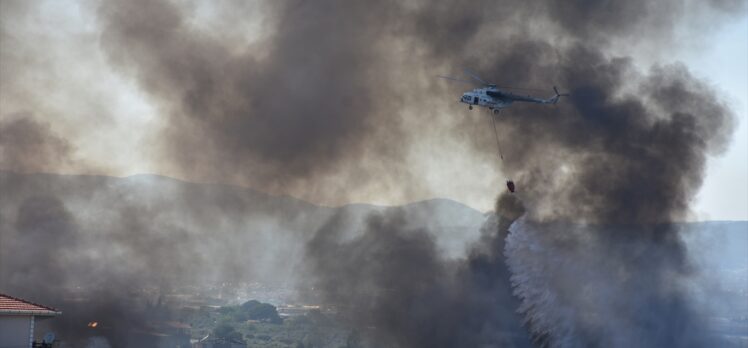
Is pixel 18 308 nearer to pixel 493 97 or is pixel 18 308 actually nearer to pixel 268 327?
pixel 493 97

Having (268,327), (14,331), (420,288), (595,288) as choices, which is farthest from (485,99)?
(268,327)

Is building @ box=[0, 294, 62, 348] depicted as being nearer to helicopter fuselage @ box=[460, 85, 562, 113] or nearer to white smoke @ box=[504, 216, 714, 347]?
helicopter fuselage @ box=[460, 85, 562, 113]

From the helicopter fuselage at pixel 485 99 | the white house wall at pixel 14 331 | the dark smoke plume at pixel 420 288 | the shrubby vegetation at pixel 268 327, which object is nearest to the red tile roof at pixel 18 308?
the white house wall at pixel 14 331

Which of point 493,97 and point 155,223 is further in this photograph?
point 155,223

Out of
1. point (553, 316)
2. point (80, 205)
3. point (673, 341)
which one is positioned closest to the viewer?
point (553, 316)

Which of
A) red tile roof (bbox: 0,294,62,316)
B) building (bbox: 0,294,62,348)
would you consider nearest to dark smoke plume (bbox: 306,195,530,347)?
red tile roof (bbox: 0,294,62,316)

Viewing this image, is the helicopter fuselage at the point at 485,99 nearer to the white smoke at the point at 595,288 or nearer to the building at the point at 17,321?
the white smoke at the point at 595,288

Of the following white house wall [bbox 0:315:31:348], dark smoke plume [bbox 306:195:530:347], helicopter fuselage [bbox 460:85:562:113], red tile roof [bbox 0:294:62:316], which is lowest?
white house wall [bbox 0:315:31:348]

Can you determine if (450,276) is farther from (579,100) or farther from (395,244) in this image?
(579,100)

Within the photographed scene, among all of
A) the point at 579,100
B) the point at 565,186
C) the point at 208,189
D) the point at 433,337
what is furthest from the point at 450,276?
the point at 208,189
